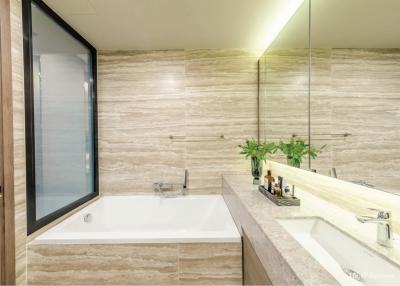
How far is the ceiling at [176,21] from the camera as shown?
1790mm

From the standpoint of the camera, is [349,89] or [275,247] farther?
[349,89]

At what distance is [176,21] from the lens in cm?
202

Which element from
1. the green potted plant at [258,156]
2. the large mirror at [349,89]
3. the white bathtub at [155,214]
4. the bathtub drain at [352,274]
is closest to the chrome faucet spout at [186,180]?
the white bathtub at [155,214]

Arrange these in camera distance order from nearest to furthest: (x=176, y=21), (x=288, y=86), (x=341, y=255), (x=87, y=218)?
(x=341, y=255)
(x=288, y=86)
(x=176, y=21)
(x=87, y=218)

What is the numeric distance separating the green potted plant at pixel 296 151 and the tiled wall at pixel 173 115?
82 cm

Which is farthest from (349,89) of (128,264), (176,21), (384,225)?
(128,264)

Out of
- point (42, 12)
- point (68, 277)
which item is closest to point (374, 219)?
point (68, 277)

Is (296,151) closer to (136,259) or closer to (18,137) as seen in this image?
(136,259)

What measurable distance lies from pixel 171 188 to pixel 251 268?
4.65 feet

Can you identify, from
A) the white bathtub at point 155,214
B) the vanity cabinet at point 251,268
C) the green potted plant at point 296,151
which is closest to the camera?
the vanity cabinet at point 251,268

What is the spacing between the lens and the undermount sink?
820 millimetres

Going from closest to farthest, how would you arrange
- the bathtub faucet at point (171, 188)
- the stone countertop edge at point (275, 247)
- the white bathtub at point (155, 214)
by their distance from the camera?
the stone countertop edge at point (275, 247) < the white bathtub at point (155, 214) < the bathtub faucet at point (171, 188)

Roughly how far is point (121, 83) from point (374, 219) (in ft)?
8.24

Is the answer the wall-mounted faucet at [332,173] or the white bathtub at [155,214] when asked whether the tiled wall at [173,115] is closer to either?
the white bathtub at [155,214]
